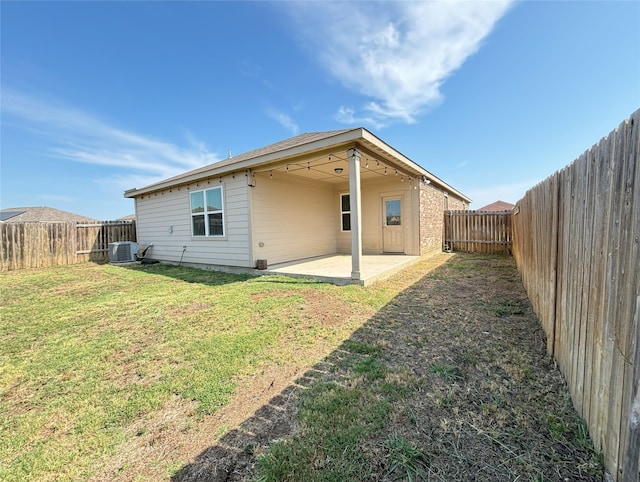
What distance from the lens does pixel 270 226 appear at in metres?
7.64

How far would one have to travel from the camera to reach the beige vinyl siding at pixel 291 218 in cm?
736

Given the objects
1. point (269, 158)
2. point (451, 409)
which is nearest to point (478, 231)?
point (269, 158)

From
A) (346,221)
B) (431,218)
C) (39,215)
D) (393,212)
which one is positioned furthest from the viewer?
(39,215)

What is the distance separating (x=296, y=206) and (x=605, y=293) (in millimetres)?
7719

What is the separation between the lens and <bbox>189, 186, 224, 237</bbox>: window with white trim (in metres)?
7.77

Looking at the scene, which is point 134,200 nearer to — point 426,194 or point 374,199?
point 374,199

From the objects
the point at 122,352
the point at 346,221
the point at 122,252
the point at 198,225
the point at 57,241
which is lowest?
the point at 122,352

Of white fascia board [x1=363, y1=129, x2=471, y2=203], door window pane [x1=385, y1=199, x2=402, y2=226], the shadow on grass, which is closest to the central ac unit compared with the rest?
the shadow on grass

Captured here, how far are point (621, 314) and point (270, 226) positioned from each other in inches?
278

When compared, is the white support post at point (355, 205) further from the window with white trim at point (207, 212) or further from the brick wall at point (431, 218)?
the brick wall at point (431, 218)

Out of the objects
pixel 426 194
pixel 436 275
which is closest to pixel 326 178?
pixel 426 194

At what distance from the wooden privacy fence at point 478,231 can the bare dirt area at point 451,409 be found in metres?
8.01

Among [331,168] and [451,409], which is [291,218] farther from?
[451,409]

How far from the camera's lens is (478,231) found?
421 inches
